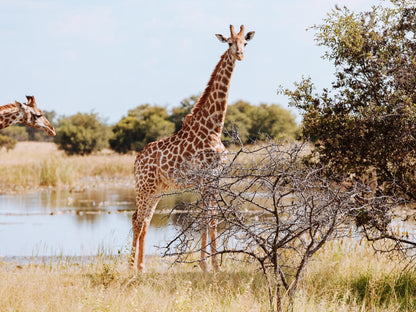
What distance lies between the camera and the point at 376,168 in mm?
7195

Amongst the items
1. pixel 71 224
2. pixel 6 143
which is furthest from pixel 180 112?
pixel 71 224

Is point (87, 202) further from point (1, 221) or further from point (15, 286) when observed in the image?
point (15, 286)

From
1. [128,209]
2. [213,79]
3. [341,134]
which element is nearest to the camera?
[341,134]

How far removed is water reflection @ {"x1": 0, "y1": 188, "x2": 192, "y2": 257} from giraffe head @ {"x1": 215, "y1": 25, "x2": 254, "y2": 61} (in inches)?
99.1

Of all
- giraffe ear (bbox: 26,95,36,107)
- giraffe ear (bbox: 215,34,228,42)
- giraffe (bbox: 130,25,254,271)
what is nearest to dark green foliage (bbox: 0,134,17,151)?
giraffe ear (bbox: 26,95,36,107)

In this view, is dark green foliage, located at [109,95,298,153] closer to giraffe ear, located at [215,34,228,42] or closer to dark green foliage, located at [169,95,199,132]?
dark green foliage, located at [169,95,199,132]

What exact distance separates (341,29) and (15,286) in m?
5.43

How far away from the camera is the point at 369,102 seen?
6.91 metres

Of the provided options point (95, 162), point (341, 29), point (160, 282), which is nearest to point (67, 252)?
point (160, 282)

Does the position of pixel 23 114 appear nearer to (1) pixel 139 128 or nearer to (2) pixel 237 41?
(2) pixel 237 41

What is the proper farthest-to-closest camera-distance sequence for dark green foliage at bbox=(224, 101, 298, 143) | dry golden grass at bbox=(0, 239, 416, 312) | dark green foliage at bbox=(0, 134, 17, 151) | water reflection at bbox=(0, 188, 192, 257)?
dark green foliage at bbox=(0, 134, 17, 151) → dark green foliage at bbox=(224, 101, 298, 143) → water reflection at bbox=(0, 188, 192, 257) → dry golden grass at bbox=(0, 239, 416, 312)

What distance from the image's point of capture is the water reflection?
10297mm

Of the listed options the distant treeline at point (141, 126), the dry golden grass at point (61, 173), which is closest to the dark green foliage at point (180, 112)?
the distant treeline at point (141, 126)

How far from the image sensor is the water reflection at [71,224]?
10.3 meters
